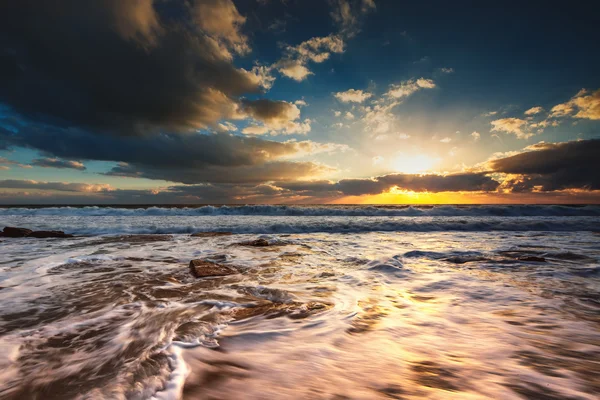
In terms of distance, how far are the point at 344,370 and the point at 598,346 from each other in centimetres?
236

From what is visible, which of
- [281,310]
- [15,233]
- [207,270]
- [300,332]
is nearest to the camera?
[300,332]

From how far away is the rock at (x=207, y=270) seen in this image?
4473mm

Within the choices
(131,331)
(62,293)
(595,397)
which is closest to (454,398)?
(595,397)

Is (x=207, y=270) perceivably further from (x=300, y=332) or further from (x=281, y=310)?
(x=300, y=332)

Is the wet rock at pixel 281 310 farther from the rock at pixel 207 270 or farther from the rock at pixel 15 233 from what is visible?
the rock at pixel 15 233

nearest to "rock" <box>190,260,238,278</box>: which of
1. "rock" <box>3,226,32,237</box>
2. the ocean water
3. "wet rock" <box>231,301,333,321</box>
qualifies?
the ocean water

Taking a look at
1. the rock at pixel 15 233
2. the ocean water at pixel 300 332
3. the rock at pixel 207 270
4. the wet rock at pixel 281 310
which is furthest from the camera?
the rock at pixel 15 233

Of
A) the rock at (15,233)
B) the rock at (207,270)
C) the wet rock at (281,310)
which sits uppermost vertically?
the rock at (15,233)

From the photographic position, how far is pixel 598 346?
89.3 inches

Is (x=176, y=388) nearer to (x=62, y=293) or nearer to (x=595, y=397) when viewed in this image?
(x=595, y=397)

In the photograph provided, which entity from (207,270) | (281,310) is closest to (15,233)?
(207,270)

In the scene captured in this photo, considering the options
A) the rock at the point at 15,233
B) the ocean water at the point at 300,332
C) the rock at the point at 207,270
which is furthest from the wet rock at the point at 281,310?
the rock at the point at 15,233

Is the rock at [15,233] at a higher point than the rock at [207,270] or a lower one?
higher

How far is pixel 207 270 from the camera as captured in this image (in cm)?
461
